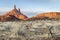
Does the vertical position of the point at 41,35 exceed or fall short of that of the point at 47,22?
it falls short

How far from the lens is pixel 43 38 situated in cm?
1375

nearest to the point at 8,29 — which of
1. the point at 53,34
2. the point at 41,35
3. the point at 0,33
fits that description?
the point at 0,33

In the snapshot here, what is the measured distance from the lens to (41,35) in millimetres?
13766

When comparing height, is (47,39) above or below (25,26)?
below

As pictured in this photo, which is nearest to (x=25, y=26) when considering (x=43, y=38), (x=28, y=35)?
(x=28, y=35)

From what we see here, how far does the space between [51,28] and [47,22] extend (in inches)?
23.1

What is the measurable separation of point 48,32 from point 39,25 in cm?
87

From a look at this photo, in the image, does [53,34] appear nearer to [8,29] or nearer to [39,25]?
[39,25]

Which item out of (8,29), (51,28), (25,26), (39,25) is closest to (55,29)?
(51,28)

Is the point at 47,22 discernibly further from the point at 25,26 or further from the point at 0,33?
the point at 0,33

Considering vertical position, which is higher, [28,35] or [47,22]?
[47,22]

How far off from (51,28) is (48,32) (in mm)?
396

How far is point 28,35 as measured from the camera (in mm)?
13930

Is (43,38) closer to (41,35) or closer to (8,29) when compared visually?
(41,35)
